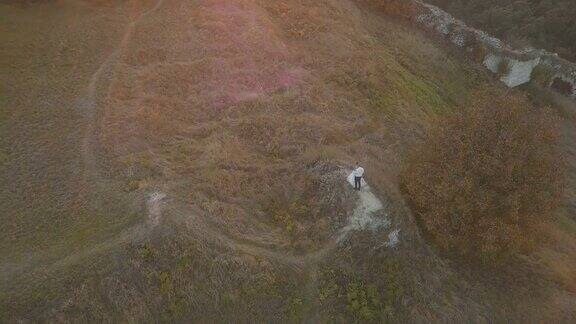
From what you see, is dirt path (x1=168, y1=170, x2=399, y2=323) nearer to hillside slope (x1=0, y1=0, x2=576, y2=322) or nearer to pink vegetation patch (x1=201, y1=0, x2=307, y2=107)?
hillside slope (x1=0, y1=0, x2=576, y2=322)

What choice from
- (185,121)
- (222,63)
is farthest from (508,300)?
(222,63)

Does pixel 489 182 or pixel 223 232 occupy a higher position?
pixel 489 182

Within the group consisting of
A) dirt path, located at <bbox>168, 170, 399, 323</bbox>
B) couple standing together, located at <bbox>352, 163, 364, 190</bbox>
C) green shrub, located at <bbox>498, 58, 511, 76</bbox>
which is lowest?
green shrub, located at <bbox>498, 58, 511, 76</bbox>

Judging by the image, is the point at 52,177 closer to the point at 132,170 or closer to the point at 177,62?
the point at 132,170

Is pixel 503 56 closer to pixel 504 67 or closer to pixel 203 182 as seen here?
pixel 504 67

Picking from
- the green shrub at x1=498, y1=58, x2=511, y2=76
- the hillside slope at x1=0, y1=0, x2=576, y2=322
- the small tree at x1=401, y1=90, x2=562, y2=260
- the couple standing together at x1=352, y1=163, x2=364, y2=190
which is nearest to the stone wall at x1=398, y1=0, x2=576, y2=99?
the green shrub at x1=498, y1=58, x2=511, y2=76

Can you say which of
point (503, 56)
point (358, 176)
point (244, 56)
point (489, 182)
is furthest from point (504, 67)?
point (358, 176)
